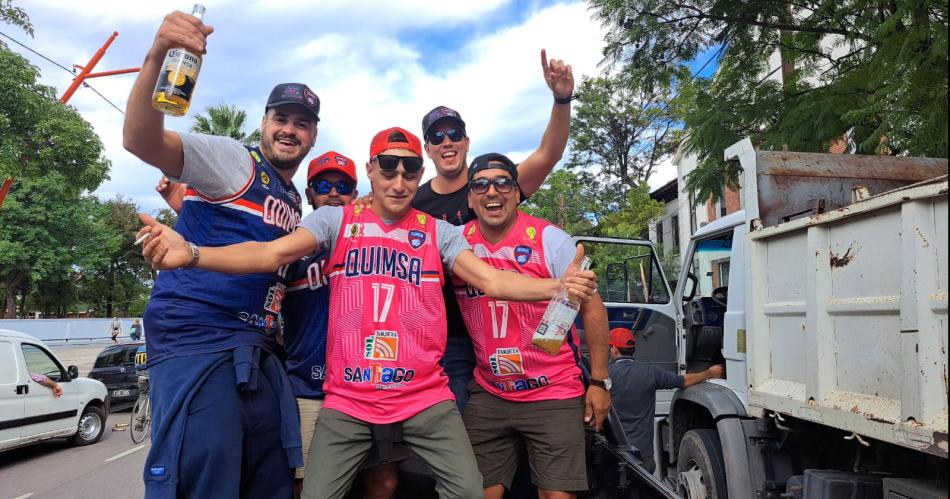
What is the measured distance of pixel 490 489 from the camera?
9.89 feet

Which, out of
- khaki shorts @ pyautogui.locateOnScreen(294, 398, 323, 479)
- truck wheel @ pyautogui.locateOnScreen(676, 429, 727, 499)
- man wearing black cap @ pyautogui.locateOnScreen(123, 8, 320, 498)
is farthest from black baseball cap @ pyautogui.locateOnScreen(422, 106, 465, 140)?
truck wheel @ pyautogui.locateOnScreen(676, 429, 727, 499)

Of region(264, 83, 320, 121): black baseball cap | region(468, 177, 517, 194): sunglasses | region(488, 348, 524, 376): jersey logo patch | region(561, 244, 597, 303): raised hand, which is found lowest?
region(488, 348, 524, 376): jersey logo patch

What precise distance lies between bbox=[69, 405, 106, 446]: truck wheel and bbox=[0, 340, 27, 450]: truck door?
5.02ft

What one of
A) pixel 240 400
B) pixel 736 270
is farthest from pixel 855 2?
pixel 240 400

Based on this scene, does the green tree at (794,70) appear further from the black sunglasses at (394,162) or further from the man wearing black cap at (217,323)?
the man wearing black cap at (217,323)

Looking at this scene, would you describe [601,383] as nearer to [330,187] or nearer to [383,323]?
[383,323]

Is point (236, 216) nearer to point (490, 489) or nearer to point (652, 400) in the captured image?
point (490, 489)

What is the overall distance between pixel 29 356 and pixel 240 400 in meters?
9.08

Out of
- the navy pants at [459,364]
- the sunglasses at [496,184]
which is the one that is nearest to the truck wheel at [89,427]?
the navy pants at [459,364]

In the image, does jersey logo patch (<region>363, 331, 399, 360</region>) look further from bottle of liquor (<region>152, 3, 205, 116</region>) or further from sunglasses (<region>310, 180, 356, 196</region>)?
bottle of liquor (<region>152, 3, 205, 116</region>)

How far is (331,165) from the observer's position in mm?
3348

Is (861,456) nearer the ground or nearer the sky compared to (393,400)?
nearer the ground

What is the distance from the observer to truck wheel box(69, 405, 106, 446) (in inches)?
418

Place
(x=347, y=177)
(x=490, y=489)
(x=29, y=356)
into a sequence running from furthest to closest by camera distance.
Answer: (x=29, y=356) < (x=347, y=177) < (x=490, y=489)
